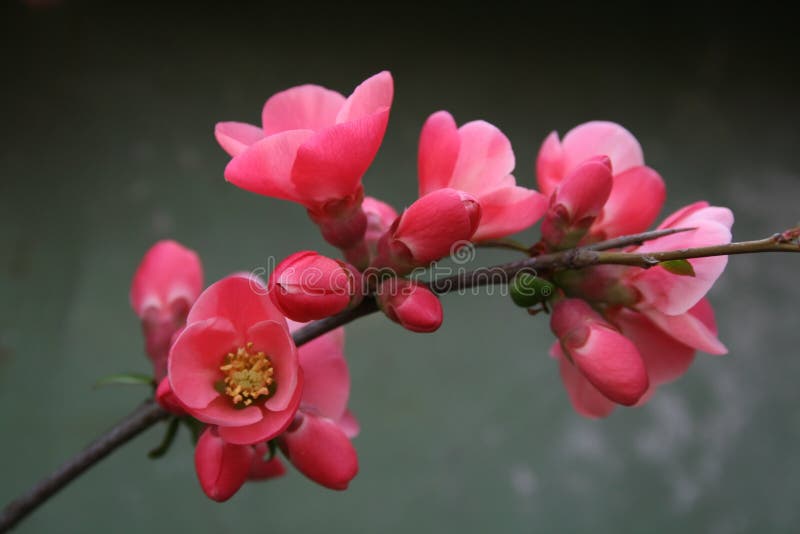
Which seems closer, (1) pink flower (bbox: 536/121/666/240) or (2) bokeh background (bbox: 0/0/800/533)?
(1) pink flower (bbox: 536/121/666/240)

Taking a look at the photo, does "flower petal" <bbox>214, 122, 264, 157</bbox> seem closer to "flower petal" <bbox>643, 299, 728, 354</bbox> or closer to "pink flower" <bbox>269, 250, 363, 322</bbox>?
"pink flower" <bbox>269, 250, 363, 322</bbox>

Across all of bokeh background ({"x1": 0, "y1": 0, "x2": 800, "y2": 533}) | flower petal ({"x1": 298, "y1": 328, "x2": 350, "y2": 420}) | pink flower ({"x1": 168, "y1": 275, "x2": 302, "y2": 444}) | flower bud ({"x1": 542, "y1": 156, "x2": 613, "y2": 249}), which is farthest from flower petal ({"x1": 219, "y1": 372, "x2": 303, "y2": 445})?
bokeh background ({"x1": 0, "y1": 0, "x2": 800, "y2": 533})

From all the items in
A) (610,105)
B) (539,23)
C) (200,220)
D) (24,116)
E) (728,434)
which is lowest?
(728,434)

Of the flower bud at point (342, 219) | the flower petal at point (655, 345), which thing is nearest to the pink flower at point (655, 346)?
the flower petal at point (655, 345)

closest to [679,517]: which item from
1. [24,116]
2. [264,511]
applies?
[264,511]

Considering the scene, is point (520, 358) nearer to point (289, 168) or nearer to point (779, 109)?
point (779, 109)

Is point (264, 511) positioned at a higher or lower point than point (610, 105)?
lower
